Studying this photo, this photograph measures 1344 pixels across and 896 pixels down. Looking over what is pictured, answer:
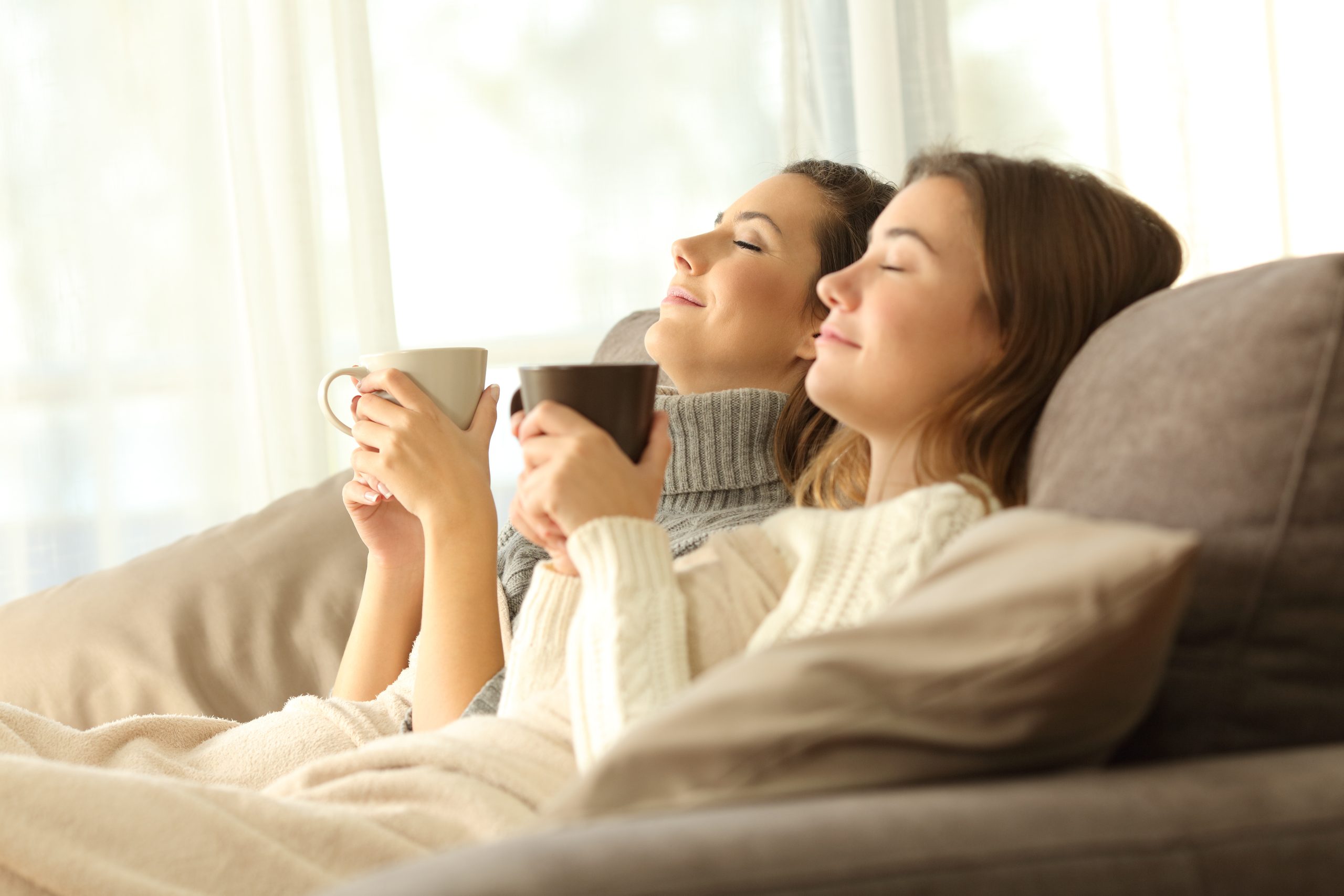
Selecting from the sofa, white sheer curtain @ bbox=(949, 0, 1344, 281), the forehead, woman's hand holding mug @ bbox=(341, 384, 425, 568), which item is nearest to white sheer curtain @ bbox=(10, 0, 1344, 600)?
white sheer curtain @ bbox=(949, 0, 1344, 281)

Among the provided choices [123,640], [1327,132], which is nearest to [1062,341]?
[123,640]

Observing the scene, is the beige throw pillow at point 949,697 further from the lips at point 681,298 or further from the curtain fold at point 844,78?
the curtain fold at point 844,78

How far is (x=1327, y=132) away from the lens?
2643 mm

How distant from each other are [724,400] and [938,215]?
0.47 metres

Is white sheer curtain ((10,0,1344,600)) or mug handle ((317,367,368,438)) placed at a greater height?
white sheer curtain ((10,0,1344,600))

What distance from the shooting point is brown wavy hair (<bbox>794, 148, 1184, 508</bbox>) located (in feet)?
3.44

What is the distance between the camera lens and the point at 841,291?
1091 mm

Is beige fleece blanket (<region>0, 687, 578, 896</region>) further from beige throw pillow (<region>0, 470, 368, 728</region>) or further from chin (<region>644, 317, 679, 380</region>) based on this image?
chin (<region>644, 317, 679, 380</region>)

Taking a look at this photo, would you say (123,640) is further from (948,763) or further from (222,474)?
(948,763)

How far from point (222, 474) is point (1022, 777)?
231cm

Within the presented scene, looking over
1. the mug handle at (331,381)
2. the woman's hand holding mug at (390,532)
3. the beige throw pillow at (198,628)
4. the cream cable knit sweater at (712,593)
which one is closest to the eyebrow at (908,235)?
the cream cable knit sweater at (712,593)

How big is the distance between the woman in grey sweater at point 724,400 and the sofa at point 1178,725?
1.92ft

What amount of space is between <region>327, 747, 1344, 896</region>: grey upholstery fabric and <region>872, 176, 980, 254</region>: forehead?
595 millimetres

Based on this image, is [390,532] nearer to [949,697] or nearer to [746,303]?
[746,303]
